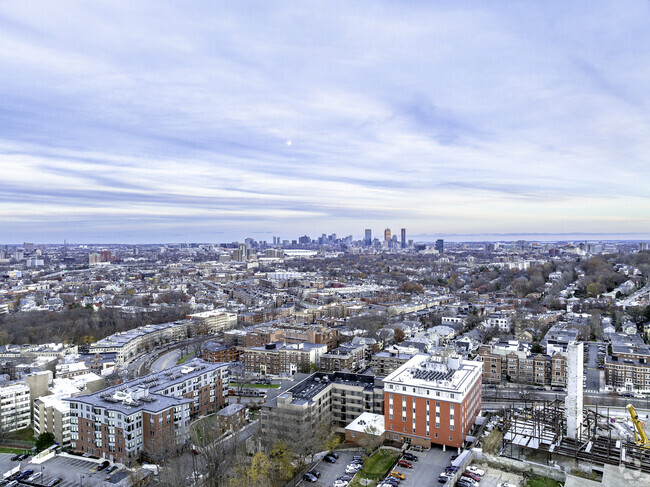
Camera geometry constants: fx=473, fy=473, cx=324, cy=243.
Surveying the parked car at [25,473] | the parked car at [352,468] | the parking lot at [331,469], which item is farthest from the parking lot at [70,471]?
the parked car at [352,468]

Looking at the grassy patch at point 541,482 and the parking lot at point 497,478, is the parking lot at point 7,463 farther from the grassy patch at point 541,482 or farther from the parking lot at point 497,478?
the grassy patch at point 541,482

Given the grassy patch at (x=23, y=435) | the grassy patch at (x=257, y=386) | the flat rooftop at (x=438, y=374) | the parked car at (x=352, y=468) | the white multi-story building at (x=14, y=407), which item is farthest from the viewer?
the grassy patch at (x=257, y=386)

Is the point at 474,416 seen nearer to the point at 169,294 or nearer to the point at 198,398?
the point at 198,398

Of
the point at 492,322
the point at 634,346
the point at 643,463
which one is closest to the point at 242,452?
the point at 643,463

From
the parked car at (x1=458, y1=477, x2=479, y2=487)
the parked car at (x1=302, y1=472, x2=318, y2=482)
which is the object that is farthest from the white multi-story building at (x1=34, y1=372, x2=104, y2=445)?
the parked car at (x1=458, y1=477, x2=479, y2=487)

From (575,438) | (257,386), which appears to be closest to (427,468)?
(575,438)

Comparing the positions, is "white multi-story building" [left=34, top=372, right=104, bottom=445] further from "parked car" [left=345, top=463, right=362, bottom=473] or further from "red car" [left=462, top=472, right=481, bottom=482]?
"red car" [left=462, top=472, right=481, bottom=482]
